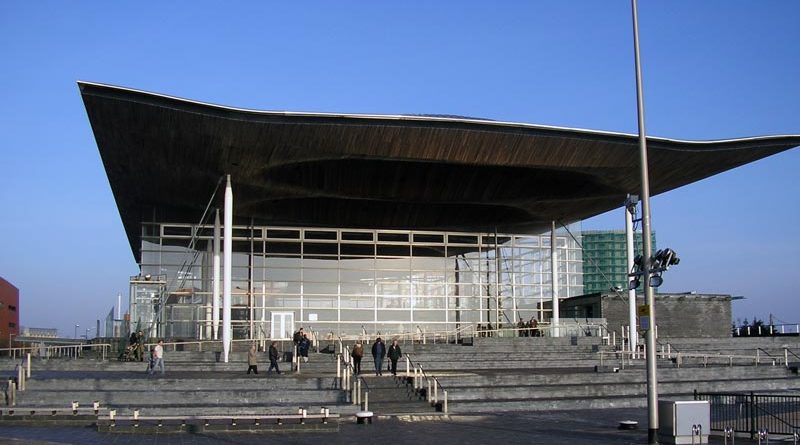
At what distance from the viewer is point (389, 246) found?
51.2 metres

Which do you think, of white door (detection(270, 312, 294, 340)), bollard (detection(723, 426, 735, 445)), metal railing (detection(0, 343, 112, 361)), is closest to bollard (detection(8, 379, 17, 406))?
metal railing (detection(0, 343, 112, 361))

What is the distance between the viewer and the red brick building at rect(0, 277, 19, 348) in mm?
81250

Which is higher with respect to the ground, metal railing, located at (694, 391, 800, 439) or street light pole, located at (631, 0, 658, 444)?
street light pole, located at (631, 0, 658, 444)

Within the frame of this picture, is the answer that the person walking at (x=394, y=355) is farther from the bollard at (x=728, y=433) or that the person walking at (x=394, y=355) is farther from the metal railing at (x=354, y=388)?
the bollard at (x=728, y=433)

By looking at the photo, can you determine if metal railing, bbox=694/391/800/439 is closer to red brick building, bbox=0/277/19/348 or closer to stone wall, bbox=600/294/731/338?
stone wall, bbox=600/294/731/338

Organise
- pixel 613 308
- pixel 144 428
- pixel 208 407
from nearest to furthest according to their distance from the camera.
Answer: pixel 144 428 → pixel 208 407 → pixel 613 308

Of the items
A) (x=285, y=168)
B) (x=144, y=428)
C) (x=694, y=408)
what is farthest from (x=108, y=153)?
(x=694, y=408)

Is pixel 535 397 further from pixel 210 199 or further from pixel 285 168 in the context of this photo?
pixel 210 199

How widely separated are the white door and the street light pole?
104 feet

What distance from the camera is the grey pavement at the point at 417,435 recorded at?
18203mm

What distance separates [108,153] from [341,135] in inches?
373

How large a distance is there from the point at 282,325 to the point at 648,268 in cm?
3231

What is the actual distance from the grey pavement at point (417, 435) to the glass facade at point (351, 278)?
959 inches

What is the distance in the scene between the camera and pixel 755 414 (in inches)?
743
